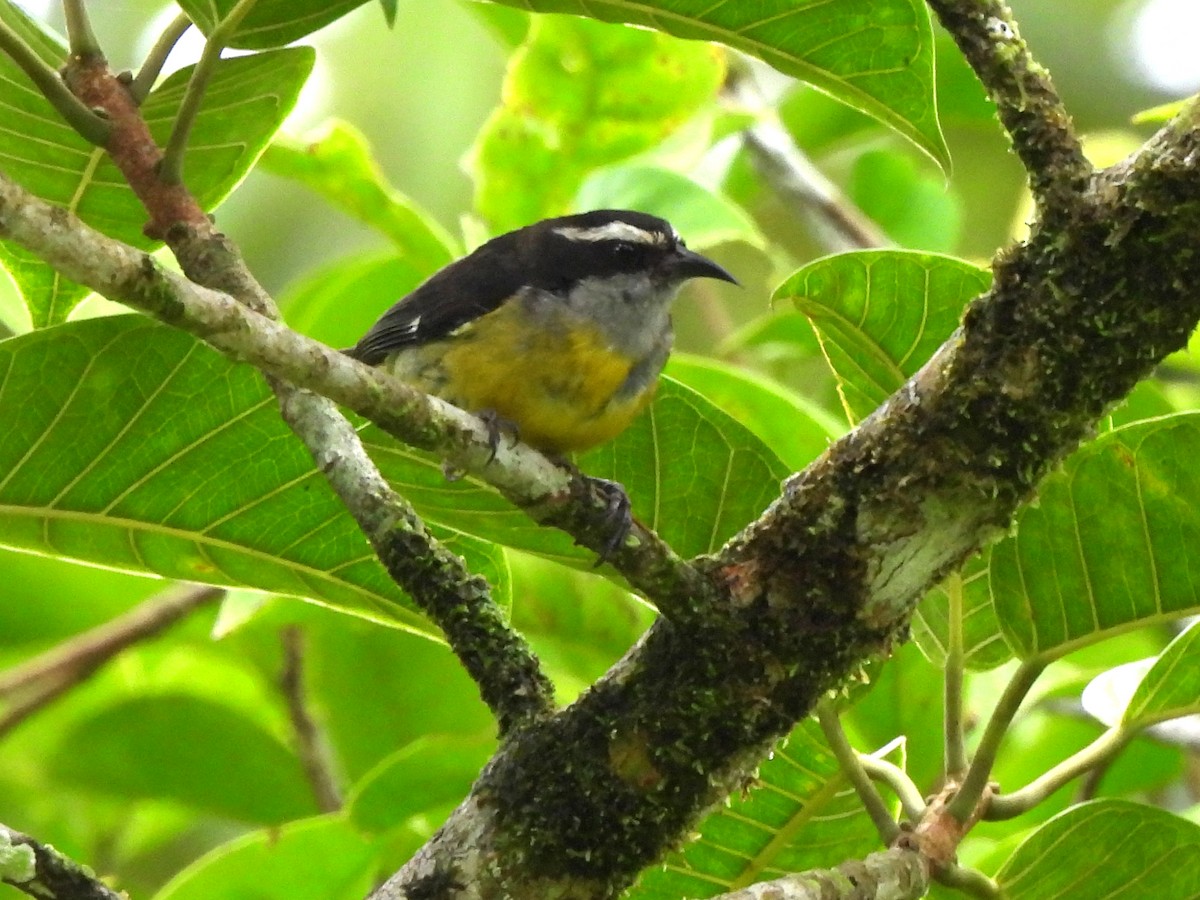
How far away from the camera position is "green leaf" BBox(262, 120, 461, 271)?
408cm

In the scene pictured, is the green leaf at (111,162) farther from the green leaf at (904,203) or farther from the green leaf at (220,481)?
the green leaf at (904,203)

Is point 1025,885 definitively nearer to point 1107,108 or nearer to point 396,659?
point 396,659

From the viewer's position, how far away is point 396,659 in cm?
403

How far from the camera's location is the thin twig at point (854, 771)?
7.43 ft

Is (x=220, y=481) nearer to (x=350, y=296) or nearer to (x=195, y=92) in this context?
(x=195, y=92)

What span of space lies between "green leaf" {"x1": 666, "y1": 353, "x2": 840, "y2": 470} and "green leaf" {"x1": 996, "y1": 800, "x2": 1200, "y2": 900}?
1.17m

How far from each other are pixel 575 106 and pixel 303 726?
6.14 ft

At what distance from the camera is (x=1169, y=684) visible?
7.98ft

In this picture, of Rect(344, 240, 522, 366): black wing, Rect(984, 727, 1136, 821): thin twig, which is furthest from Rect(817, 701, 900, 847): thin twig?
Rect(344, 240, 522, 366): black wing

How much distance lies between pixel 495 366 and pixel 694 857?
113 cm

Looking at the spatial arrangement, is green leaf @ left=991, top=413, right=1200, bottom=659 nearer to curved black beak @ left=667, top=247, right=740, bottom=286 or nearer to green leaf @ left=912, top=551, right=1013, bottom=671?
green leaf @ left=912, top=551, right=1013, bottom=671

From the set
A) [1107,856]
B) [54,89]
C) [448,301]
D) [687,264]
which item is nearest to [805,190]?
[687,264]

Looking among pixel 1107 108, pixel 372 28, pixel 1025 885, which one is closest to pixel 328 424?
pixel 1025 885

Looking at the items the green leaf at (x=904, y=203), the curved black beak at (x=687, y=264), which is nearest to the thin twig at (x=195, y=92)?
the curved black beak at (x=687, y=264)
